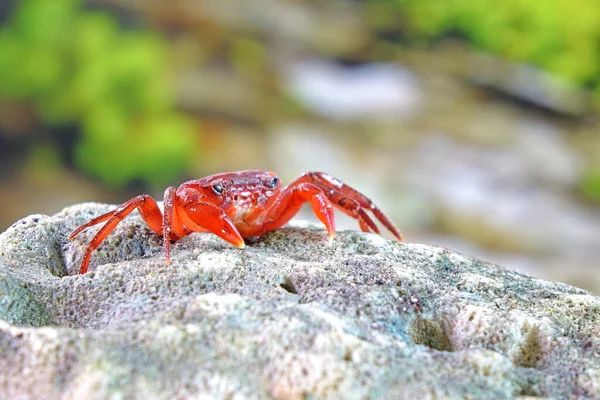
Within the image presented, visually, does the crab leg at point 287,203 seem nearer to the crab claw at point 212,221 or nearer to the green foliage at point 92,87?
the crab claw at point 212,221

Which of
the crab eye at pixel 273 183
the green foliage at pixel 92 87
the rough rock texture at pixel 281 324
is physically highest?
the green foliage at pixel 92 87

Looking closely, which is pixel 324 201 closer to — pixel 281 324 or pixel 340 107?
pixel 281 324

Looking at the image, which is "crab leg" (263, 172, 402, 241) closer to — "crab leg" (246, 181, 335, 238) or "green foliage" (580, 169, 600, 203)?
"crab leg" (246, 181, 335, 238)

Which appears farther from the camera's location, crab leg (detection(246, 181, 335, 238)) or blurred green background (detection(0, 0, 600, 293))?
blurred green background (detection(0, 0, 600, 293))

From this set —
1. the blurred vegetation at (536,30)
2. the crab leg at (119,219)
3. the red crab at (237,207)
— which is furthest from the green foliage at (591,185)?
the crab leg at (119,219)

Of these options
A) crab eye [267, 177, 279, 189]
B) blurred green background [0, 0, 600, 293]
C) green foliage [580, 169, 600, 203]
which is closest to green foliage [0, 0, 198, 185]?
blurred green background [0, 0, 600, 293]

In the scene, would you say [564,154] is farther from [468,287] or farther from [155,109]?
[468,287]
